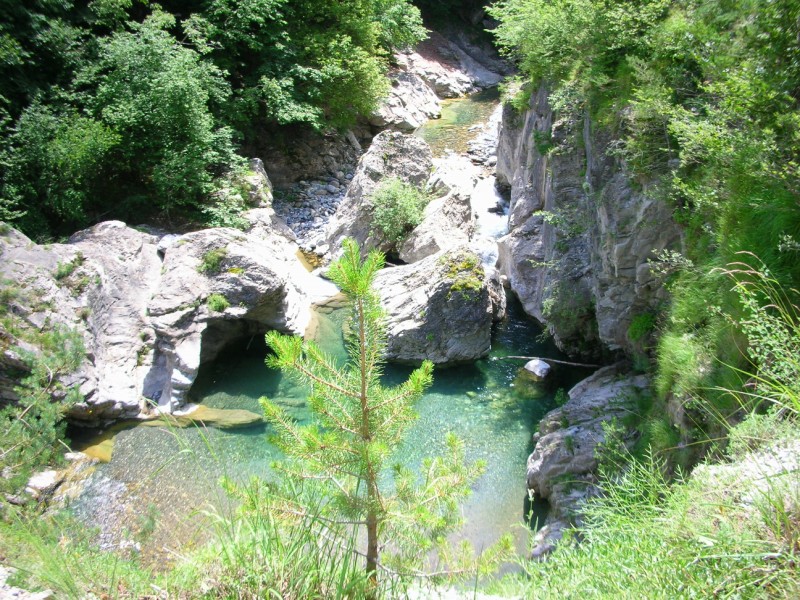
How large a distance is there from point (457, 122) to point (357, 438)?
20529 millimetres

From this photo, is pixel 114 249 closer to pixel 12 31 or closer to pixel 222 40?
pixel 12 31

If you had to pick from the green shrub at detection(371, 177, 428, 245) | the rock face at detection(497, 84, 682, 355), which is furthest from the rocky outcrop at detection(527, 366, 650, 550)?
the green shrub at detection(371, 177, 428, 245)

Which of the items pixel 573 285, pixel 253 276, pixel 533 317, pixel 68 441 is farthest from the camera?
pixel 533 317

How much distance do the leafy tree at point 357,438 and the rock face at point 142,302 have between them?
24.4 feet

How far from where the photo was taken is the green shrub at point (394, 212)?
562 inches

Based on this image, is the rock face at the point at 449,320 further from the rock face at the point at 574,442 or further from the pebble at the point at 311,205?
the pebble at the point at 311,205

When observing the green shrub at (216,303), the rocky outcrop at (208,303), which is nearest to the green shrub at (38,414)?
the rocky outcrop at (208,303)

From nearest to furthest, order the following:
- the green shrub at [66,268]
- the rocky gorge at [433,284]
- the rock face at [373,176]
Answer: the rocky gorge at [433,284] < the green shrub at [66,268] < the rock face at [373,176]

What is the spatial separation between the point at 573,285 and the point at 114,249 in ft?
30.9

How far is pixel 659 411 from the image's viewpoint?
593 centimetres

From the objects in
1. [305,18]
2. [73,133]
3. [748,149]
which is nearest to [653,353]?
[748,149]

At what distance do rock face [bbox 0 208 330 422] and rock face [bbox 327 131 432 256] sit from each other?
3342mm

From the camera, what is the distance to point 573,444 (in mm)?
7172

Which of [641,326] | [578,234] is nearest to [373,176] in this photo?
[578,234]
